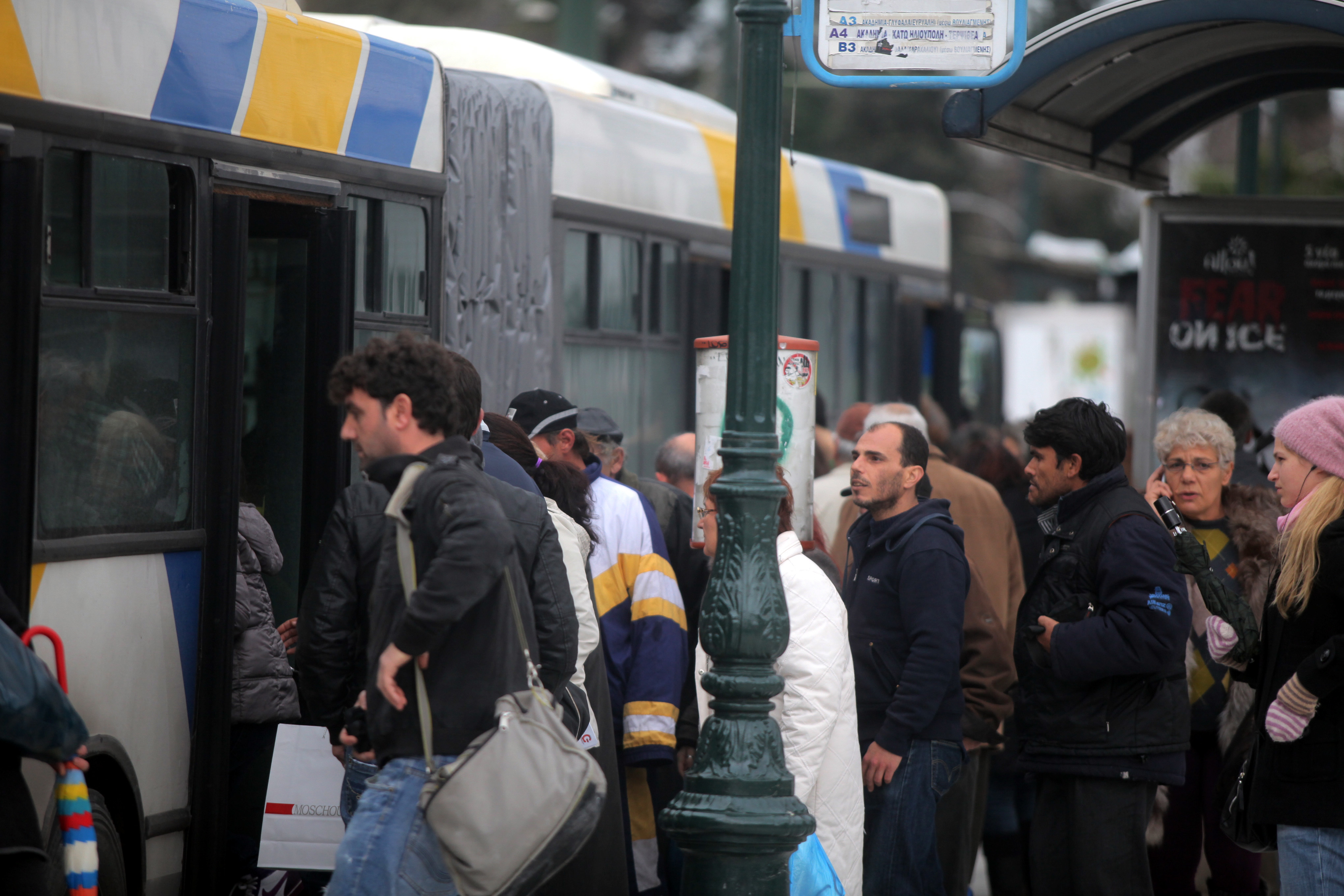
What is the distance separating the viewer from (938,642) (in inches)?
209

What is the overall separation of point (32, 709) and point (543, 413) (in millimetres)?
2735

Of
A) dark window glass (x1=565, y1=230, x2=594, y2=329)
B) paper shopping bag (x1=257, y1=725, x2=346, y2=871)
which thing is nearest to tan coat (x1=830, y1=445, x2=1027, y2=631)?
dark window glass (x1=565, y1=230, x2=594, y2=329)

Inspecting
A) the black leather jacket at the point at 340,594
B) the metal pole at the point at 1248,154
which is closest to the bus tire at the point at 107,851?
the black leather jacket at the point at 340,594

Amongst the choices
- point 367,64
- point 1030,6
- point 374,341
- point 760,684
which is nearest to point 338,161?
point 367,64

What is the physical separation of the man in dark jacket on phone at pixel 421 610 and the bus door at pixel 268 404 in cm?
130

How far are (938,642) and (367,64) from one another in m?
2.86

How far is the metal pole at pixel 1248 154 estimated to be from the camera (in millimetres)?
10680

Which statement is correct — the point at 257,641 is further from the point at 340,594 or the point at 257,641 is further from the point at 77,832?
the point at 77,832

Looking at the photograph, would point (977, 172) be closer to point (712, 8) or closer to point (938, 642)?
point (712, 8)

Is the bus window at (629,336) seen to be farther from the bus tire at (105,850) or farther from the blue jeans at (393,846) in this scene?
the blue jeans at (393,846)

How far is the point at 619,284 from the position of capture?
816 cm

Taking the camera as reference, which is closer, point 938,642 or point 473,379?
point 473,379

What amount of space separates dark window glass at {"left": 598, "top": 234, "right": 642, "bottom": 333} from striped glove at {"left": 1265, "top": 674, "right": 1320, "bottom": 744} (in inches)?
165

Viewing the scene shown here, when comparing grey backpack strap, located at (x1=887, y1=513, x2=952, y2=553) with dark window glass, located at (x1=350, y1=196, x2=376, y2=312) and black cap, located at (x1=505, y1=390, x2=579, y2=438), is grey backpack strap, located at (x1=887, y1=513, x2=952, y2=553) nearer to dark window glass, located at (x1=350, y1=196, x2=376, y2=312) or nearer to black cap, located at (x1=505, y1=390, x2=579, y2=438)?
black cap, located at (x1=505, y1=390, x2=579, y2=438)
